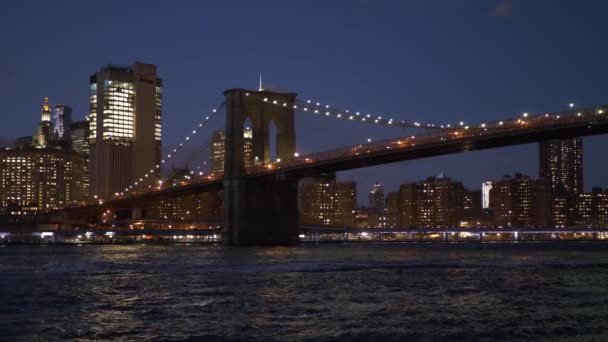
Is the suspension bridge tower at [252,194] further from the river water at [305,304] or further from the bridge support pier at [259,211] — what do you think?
the river water at [305,304]

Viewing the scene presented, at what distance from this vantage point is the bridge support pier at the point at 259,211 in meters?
72.3

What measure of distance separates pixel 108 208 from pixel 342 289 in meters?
81.7

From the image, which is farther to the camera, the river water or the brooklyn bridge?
the brooklyn bridge

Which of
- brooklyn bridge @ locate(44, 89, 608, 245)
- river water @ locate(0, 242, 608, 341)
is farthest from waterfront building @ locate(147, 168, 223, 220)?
river water @ locate(0, 242, 608, 341)

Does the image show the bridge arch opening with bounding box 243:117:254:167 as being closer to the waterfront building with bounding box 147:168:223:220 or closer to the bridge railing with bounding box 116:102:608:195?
the bridge railing with bounding box 116:102:608:195

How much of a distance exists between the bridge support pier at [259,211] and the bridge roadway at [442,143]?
1.55m

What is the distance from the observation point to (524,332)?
19750 millimetres

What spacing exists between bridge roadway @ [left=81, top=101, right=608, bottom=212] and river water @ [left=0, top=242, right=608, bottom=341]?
14119 mm

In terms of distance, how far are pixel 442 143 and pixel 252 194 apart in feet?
64.4

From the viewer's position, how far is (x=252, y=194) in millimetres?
72938

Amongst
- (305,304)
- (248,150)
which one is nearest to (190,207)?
(248,150)

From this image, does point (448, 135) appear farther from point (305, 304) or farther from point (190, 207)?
point (190, 207)

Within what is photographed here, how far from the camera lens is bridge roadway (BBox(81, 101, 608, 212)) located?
173 ft

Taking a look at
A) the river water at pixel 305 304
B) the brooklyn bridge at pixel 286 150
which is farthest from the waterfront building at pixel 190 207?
the river water at pixel 305 304
